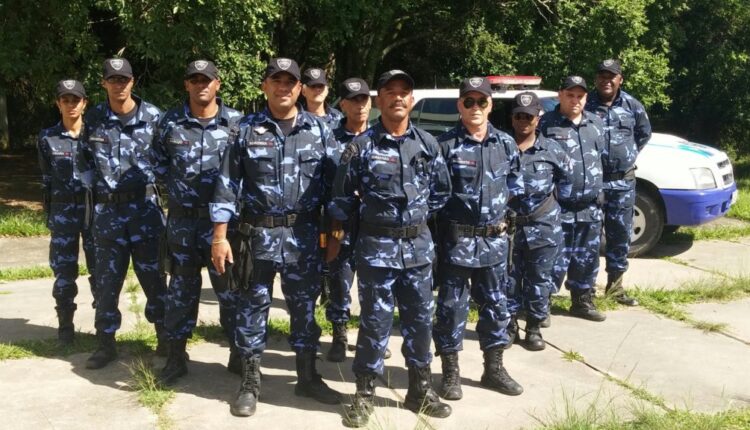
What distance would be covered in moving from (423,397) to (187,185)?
1.87 metres

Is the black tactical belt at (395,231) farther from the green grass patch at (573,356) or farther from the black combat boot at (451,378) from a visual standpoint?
the green grass patch at (573,356)

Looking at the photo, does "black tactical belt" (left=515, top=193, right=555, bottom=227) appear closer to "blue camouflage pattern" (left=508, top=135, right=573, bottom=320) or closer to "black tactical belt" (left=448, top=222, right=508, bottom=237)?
"blue camouflage pattern" (left=508, top=135, right=573, bottom=320)

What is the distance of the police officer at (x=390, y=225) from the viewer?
13.3 ft

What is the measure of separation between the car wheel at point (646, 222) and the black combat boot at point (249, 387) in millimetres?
4992

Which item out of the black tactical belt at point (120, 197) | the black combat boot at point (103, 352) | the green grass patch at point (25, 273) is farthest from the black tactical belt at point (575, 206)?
the green grass patch at point (25, 273)

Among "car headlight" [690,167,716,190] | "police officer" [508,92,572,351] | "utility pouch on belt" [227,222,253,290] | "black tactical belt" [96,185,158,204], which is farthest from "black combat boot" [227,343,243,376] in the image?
"car headlight" [690,167,716,190]

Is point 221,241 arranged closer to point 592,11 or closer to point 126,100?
point 126,100

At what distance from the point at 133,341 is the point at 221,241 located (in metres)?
1.66

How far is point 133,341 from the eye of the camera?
5414 mm

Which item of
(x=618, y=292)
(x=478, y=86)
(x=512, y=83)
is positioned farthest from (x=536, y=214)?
(x=512, y=83)

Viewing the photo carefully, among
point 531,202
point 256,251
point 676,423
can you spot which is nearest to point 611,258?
point 531,202

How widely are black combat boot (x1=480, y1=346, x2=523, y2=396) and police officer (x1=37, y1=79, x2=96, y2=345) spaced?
2792mm

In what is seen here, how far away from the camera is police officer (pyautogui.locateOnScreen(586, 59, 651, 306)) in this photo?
6215mm

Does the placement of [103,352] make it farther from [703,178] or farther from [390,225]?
[703,178]
